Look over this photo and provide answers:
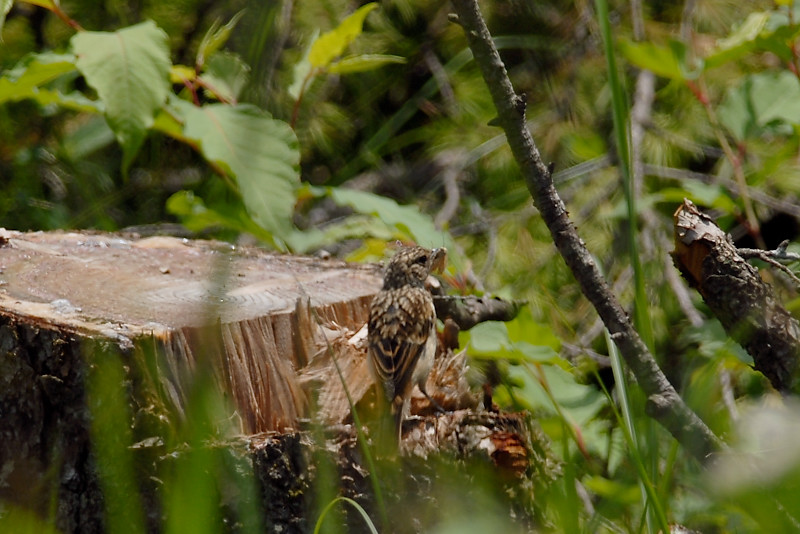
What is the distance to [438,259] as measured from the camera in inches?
119

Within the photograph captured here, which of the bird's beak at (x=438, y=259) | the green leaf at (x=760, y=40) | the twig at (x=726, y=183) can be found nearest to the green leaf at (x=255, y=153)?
the bird's beak at (x=438, y=259)

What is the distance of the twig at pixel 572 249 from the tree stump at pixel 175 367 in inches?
22.1

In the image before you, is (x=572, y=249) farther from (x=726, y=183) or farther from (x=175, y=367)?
(x=726, y=183)

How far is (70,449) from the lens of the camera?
1.99m

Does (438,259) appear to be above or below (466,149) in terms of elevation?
below

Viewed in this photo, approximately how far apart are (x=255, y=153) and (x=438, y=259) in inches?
26.1

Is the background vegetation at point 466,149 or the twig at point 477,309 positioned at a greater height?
the background vegetation at point 466,149

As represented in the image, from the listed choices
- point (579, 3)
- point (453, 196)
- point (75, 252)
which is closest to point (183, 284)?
point (75, 252)

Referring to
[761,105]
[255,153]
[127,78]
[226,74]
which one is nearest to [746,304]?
[761,105]

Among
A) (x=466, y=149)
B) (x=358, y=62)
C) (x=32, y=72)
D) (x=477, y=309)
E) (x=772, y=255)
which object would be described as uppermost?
(x=466, y=149)

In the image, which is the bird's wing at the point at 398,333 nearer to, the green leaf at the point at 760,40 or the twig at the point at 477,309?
the twig at the point at 477,309

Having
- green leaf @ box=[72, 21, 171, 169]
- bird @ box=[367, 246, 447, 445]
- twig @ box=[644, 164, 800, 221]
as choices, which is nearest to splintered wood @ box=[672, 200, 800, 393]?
bird @ box=[367, 246, 447, 445]

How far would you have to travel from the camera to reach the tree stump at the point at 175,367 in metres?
1.99

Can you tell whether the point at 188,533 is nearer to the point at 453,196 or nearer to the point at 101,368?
the point at 101,368
